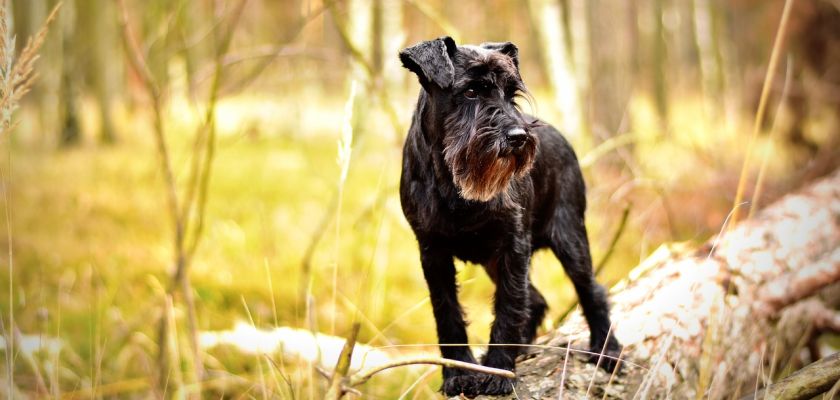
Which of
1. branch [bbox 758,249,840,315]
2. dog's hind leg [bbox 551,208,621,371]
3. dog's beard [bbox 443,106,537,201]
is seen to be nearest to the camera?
dog's beard [bbox 443,106,537,201]

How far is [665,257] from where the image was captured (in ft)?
13.0

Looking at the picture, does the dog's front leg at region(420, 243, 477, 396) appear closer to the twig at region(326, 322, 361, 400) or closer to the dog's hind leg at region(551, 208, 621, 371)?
the twig at region(326, 322, 361, 400)

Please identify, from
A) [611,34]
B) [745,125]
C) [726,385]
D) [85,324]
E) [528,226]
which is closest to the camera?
[528,226]

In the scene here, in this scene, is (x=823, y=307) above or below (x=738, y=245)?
below

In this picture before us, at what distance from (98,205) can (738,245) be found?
7.36 meters

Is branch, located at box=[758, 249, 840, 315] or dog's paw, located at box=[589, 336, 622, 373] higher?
branch, located at box=[758, 249, 840, 315]

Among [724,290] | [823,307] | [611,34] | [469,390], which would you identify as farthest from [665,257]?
[611,34]

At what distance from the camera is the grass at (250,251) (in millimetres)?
4750

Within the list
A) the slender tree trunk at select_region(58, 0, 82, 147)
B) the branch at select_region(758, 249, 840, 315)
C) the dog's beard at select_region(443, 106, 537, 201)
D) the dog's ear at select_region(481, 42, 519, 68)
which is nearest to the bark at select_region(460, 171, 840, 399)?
the branch at select_region(758, 249, 840, 315)

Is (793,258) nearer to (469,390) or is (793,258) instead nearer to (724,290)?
(724,290)

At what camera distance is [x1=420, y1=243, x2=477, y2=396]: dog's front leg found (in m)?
2.61

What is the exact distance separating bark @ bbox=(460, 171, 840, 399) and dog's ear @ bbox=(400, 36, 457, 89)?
959 millimetres

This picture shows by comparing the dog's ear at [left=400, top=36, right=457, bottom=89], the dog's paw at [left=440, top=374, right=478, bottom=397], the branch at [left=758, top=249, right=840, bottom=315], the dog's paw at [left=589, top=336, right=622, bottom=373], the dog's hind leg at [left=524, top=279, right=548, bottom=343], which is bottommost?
the dog's paw at [left=440, top=374, right=478, bottom=397]

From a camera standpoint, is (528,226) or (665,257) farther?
(665,257)
